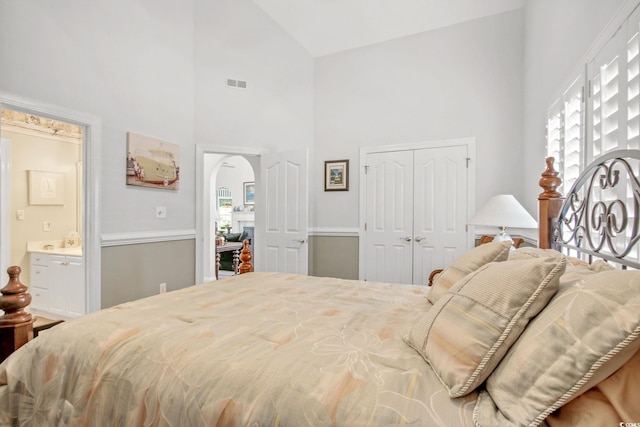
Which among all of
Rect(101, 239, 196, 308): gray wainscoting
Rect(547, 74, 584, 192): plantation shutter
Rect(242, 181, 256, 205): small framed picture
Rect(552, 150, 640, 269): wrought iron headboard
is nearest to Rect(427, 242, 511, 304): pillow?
Rect(552, 150, 640, 269): wrought iron headboard

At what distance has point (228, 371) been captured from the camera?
0.97 meters

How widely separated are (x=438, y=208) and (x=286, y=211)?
1.80m

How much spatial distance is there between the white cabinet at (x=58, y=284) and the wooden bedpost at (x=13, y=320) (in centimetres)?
258

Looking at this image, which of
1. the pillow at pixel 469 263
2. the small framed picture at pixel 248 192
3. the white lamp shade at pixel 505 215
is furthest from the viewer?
the small framed picture at pixel 248 192

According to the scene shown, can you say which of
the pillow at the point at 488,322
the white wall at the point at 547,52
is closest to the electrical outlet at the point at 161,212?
the pillow at the point at 488,322

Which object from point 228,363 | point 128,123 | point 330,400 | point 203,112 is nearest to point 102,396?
point 228,363

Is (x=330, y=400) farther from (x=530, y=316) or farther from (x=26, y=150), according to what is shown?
(x=26, y=150)

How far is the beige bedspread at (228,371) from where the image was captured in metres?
0.84

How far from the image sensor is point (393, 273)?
4.17 m

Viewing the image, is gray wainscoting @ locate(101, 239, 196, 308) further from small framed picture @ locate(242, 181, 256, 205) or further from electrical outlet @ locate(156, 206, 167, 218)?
→ small framed picture @ locate(242, 181, 256, 205)

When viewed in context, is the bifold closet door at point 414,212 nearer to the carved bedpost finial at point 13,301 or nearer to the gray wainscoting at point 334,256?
the gray wainscoting at point 334,256

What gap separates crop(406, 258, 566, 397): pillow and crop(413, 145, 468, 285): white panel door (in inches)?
120

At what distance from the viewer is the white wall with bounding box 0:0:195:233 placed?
7.98 feet

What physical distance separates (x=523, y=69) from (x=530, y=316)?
3.67m
